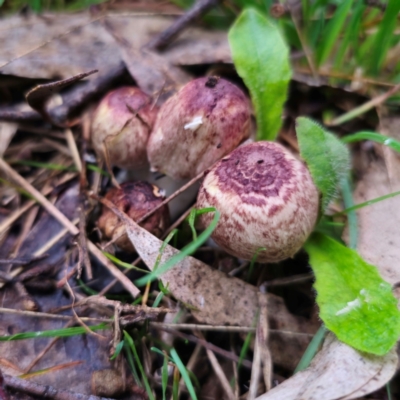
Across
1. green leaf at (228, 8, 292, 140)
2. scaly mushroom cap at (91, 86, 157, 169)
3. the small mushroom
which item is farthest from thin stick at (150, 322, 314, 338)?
green leaf at (228, 8, 292, 140)

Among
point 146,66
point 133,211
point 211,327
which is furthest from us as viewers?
point 146,66

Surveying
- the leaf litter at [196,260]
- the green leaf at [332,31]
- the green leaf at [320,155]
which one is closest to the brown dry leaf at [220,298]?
the leaf litter at [196,260]

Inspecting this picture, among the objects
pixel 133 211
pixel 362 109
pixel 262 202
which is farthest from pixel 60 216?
pixel 362 109

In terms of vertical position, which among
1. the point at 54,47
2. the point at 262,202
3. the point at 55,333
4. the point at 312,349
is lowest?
the point at 312,349

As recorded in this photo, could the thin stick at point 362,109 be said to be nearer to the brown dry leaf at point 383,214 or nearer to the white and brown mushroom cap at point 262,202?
the brown dry leaf at point 383,214

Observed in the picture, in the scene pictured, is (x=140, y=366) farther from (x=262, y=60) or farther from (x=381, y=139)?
(x=262, y=60)

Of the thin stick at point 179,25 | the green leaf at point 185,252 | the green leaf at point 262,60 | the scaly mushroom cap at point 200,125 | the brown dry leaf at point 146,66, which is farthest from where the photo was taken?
the thin stick at point 179,25

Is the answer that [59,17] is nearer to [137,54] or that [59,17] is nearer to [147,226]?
[137,54]
